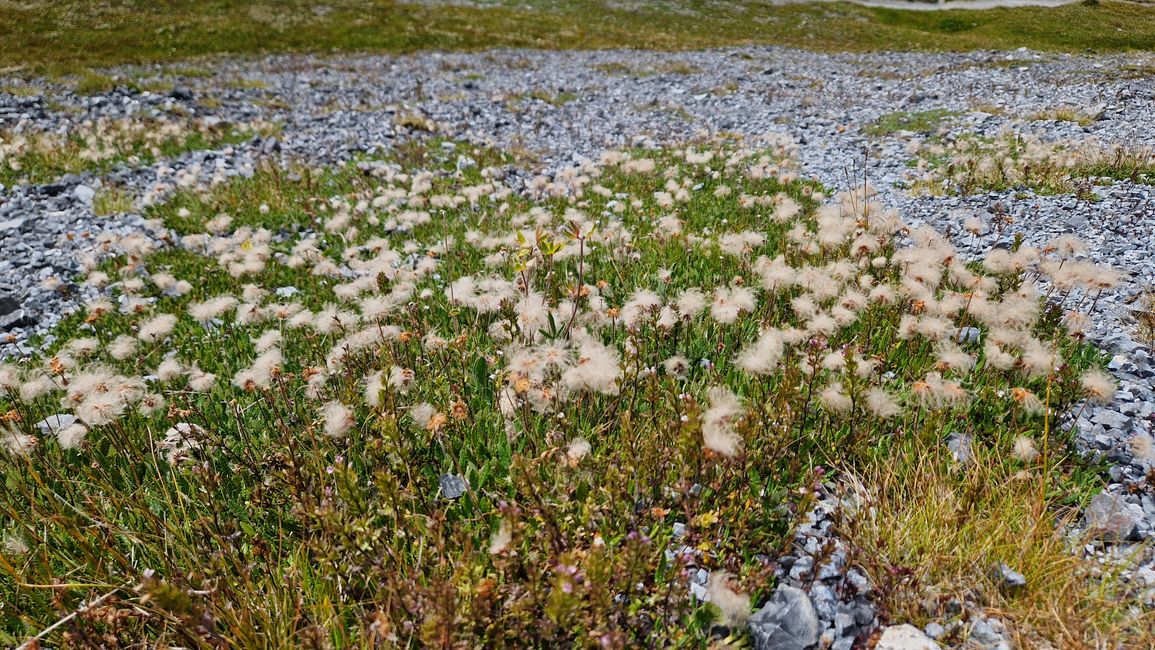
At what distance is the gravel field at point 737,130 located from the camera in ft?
13.0

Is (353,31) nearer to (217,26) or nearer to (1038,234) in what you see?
(217,26)

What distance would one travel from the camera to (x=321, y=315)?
5.53 metres

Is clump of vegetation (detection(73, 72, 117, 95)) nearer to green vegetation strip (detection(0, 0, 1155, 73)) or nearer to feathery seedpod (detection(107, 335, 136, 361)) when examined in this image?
green vegetation strip (detection(0, 0, 1155, 73))

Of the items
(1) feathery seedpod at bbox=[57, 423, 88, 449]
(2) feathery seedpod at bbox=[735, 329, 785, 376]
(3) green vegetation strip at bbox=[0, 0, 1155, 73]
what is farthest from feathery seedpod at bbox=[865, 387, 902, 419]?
(3) green vegetation strip at bbox=[0, 0, 1155, 73]

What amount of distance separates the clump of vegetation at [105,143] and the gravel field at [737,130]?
746mm

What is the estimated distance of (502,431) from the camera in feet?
13.4

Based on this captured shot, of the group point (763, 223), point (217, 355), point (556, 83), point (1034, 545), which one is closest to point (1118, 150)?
point (763, 223)

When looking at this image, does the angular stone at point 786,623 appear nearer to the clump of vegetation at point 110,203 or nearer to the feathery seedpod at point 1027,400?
the feathery seedpod at point 1027,400

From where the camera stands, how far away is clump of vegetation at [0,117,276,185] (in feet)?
41.5

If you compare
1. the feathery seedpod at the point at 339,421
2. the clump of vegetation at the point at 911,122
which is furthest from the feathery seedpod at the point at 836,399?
the clump of vegetation at the point at 911,122

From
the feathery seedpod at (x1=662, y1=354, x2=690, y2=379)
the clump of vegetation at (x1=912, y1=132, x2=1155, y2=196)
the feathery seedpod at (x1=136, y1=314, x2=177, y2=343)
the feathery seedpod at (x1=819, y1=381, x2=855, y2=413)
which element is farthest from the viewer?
the clump of vegetation at (x1=912, y1=132, x2=1155, y2=196)

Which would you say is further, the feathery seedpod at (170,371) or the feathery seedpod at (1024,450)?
the feathery seedpod at (170,371)

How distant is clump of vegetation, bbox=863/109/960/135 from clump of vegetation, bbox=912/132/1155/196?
3290 millimetres

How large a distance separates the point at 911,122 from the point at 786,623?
17.0 meters
